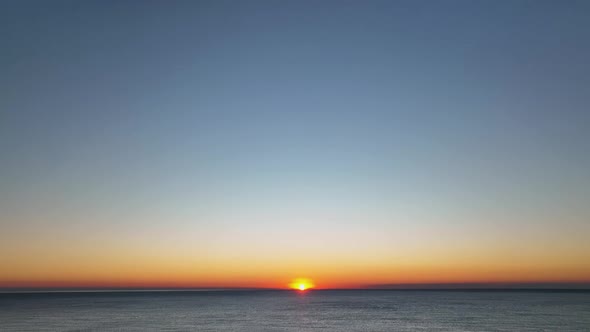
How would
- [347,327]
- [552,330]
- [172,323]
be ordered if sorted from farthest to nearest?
1. [172,323]
2. [347,327]
3. [552,330]

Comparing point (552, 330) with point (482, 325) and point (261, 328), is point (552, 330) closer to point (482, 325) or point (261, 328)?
point (482, 325)

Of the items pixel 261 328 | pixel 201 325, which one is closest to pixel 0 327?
pixel 201 325

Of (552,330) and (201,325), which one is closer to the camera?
(552,330)

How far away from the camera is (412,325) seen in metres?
77.8

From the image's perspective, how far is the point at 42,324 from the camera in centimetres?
7600

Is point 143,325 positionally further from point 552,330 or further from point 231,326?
point 552,330

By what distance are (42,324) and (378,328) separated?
152 ft

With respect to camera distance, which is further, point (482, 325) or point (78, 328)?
point (482, 325)

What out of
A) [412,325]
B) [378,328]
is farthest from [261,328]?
[412,325]

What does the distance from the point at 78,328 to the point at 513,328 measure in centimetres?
5618

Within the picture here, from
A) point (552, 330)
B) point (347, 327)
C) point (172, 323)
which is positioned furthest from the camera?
point (172, 323)

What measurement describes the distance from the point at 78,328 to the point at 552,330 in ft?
197

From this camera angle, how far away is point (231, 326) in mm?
75562

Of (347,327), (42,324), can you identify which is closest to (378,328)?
(347,327)
